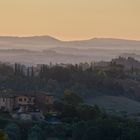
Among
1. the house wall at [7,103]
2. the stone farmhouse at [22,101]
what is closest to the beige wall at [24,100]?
the stone farmhouse at [22,101]

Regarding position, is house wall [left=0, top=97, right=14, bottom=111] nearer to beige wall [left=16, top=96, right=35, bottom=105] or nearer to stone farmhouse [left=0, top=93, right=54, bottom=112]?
Answer: stone farmhouse [left=0, top=93, right=54, bottom=112]

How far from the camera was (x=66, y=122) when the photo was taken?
3788 centimetres

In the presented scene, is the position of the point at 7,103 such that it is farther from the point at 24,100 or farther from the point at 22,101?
the point at 24,100

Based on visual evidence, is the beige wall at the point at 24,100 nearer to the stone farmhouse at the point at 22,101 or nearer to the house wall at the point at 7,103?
the stone farmhouse at the point at 22,101

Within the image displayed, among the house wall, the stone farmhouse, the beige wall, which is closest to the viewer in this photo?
the house wall

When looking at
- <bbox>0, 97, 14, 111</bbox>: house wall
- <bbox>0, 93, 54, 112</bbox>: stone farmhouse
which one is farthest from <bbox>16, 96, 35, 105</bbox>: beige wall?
<bbox>0, 97, 14, 111</bbox>: house wall

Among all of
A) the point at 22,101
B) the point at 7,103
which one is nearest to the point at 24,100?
the point at 22,101

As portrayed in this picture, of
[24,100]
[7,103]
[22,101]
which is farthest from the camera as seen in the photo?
[24,100]

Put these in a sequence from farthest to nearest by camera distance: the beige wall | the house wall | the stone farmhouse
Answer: the beige wall < the stone farmhouse < the house wall

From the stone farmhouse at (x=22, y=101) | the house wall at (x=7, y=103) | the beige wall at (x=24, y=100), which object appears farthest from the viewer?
the beige wall at (x=24, y=100)

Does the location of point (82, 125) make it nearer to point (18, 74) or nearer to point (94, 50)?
point (18, 74)

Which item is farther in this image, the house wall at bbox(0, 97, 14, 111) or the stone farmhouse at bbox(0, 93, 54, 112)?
the stone farmhouse at bbox(0, 93, 54, 112)

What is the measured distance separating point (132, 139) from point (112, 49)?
531 feet

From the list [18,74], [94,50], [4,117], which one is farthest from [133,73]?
[94,50]
